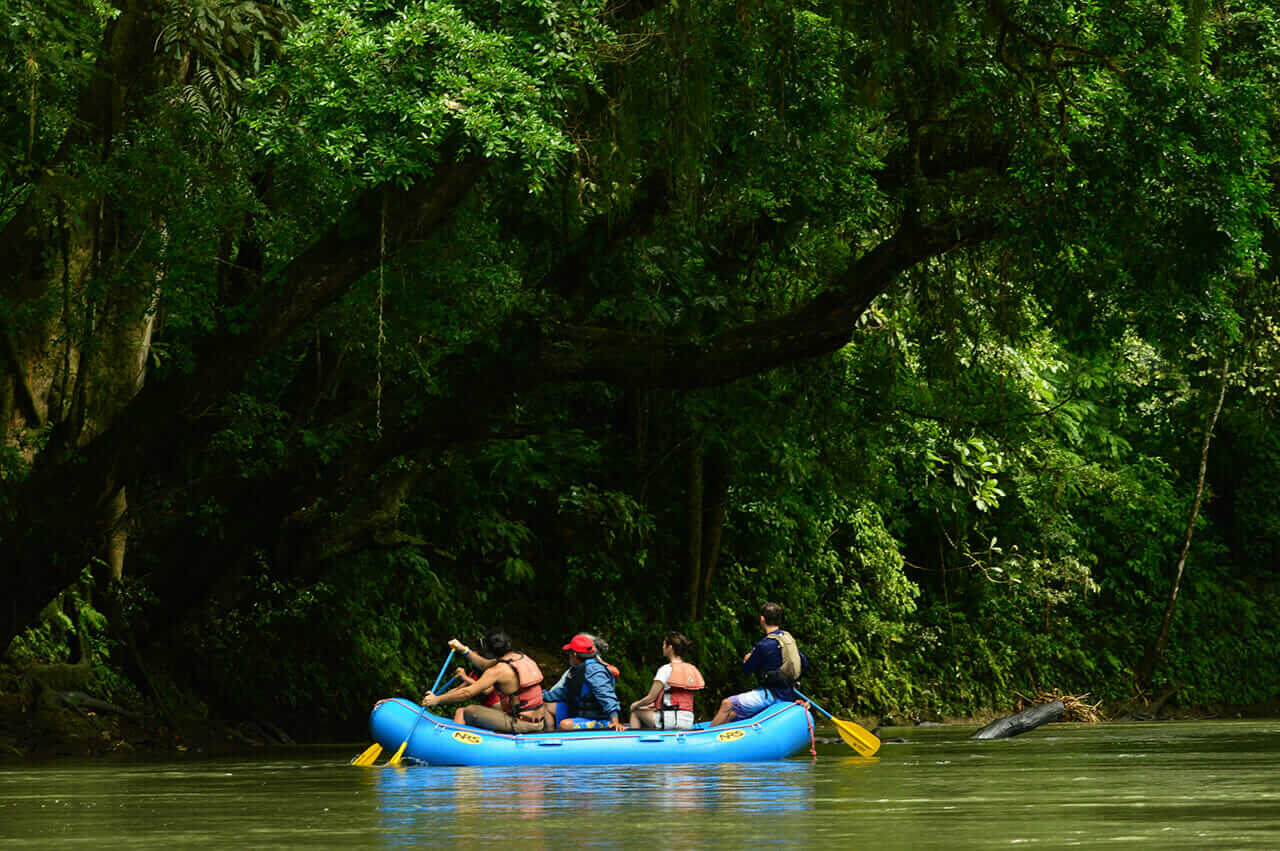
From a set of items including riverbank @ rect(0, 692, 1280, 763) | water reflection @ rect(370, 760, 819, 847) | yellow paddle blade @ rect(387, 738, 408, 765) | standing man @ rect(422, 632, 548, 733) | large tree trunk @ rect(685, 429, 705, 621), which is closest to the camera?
water reflection @ rect(370, 760, 819, 847)

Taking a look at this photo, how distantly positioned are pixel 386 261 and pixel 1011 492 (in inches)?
693

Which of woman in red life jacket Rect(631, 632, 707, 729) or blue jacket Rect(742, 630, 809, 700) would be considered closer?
woman in red life jacket Rect(631, 632, 707, 729)

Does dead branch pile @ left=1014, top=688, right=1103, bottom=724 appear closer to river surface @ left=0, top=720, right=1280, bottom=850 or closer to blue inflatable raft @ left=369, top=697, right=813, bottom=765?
river surface @ left=0, top=720, right=1280, bottom=850

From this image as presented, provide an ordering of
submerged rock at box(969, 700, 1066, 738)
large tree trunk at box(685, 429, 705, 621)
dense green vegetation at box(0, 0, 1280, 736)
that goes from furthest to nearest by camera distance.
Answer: large tree trunk at box(685, 429, 705, 621)
submerged rock at box(969, 700, 1066, 738)
dense green vegetation at box(0, 0, 1280, 736)

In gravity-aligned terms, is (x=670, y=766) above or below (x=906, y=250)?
below

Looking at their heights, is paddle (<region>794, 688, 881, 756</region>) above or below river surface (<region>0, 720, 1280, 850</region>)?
above

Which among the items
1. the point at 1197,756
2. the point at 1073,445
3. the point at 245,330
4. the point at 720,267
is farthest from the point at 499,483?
the point at 1073,445

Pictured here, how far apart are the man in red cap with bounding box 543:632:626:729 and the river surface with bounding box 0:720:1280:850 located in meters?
1.53

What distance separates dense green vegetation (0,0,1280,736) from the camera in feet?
49.9

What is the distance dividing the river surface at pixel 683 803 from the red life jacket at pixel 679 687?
49.4 inches

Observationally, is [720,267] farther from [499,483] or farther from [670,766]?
[670,766]

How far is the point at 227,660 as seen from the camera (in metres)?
23.0

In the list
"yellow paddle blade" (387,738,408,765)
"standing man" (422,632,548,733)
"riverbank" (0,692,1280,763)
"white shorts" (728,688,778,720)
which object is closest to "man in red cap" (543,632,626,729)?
"standing man" (422,632,548,733)

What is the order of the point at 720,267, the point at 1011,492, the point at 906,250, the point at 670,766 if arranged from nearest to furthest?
the point at 670,766
the point at 906,250
the point at 720,267
the point at 1011,492
